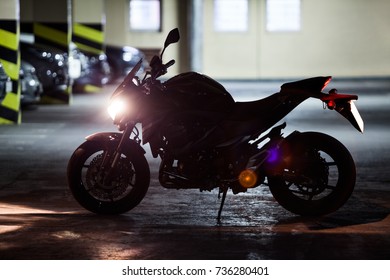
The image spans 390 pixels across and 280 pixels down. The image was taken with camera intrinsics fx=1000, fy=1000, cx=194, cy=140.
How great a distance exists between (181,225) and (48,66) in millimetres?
13968

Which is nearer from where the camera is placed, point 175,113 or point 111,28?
point 175,113

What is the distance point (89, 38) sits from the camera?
27.7 metres

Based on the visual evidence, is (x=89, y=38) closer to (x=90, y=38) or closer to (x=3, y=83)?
(x=90, y=38)

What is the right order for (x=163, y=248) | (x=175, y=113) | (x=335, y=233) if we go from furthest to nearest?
1. (x=175, y=113)
2. (x=335, y=233)
3. (x=163, y=248)

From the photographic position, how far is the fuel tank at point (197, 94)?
8.48 metres

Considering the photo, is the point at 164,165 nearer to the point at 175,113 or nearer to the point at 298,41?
the point at 175,113

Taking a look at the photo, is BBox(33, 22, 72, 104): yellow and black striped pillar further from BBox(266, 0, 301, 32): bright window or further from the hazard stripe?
BBox(266, 0, 301, 32): bright window

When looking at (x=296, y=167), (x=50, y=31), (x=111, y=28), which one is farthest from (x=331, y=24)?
(x=296, y=167)

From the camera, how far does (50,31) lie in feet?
77.6

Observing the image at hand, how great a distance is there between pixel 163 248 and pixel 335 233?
147cm

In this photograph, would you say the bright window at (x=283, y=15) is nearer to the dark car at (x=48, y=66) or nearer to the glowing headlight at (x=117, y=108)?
the dark car at (x=48, y=66)

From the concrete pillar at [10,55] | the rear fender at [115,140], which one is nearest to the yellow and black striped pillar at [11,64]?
the concrete pillar at [10,55]

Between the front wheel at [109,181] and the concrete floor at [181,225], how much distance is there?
12 centimetres
